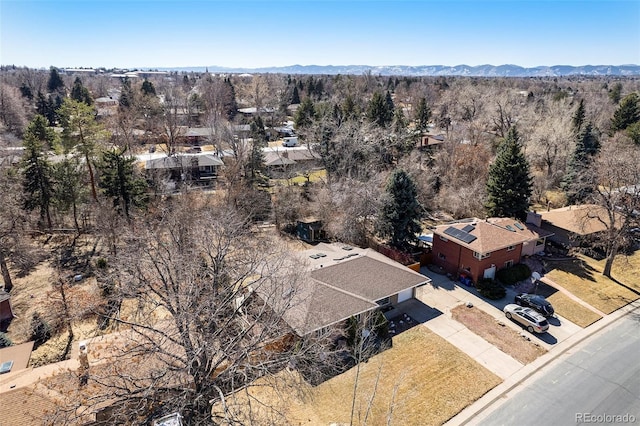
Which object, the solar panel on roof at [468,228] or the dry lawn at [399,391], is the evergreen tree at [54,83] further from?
the dry lawn at [399,391]

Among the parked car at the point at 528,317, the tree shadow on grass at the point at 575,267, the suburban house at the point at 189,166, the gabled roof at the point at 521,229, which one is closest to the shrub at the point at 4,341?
the suburban house at the point at 189,166

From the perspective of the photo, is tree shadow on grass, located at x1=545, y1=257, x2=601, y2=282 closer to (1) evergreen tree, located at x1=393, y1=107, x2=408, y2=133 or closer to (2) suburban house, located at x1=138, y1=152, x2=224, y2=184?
(1) evergreen tree, located at x1=393, y1=107, x2=408, y2=133

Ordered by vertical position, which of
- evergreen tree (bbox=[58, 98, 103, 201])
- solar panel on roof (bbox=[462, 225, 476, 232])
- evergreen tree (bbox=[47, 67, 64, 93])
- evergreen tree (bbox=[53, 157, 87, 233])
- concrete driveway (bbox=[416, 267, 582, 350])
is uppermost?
evergreen tree (bbox=[47, 67, 64, 93])

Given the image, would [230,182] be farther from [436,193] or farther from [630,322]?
[630,322]

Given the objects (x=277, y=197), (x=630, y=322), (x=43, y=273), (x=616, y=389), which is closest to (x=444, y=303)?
(x=616, y=389)

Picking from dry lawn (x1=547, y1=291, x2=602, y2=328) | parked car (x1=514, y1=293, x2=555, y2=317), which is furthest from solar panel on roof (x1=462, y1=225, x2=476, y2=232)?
dry lawn (x1=547, y1=291, x2=602, y2=328)

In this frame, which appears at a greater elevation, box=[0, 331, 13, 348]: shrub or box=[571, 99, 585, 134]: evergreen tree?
box=[571, 99, 585, 134]: evergreen tree
